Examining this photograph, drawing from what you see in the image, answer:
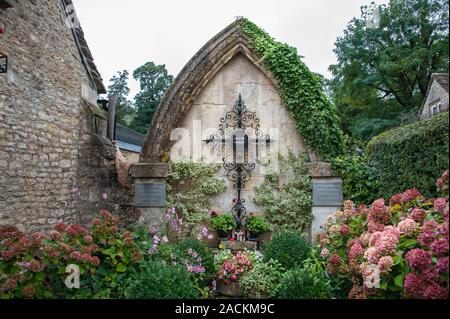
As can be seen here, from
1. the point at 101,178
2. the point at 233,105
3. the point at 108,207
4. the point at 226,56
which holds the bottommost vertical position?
the point at 108,207

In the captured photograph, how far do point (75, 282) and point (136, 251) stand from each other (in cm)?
70

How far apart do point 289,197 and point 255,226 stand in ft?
2.67

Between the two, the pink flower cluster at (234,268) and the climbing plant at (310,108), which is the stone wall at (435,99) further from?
the pink flower cluster at (234,268)

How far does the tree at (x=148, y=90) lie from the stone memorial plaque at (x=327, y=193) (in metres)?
24.3

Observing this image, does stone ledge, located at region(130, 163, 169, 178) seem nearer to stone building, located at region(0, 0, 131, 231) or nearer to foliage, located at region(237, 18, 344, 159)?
stone building, located at region(0, 0, 131, 231)

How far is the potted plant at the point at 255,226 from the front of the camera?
6.73 meters

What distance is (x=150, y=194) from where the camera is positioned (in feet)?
23.0

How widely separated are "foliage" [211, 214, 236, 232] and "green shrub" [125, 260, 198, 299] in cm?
280

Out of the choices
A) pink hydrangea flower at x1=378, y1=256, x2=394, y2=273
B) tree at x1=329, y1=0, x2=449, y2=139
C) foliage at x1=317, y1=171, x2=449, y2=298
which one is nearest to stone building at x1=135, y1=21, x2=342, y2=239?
foliage at x1=317, y1=171, x2=449, y2=298

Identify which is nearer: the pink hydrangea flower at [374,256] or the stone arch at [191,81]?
the pink hydrangea flower at [374,256]

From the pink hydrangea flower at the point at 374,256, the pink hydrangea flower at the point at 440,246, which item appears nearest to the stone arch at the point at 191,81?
the pink hydrangea flower at the point at 374,256

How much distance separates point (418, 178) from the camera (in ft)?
15.7
